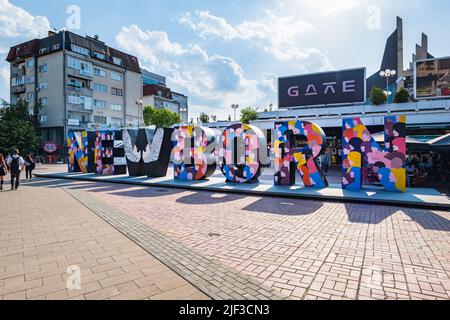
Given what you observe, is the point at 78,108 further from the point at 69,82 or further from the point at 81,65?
the point at 81,65

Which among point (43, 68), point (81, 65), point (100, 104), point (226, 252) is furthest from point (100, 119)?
point (226, 252)

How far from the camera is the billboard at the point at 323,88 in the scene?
106ft

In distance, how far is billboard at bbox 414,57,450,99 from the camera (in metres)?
29.9

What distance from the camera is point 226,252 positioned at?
5.08m

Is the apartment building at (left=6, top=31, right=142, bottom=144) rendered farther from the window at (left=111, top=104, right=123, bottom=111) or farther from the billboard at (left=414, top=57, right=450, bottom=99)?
the billboard at (left=414, top=57, right=450, bottom=99)

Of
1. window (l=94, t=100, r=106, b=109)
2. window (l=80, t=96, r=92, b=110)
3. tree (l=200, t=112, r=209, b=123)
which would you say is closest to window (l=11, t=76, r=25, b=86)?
window (l=80, t=96, r=92, b=110)

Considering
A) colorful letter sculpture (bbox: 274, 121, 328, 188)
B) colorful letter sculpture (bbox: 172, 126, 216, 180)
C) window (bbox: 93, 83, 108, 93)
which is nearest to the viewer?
colorful letter sculpture (bbox: 274, 121, 328, 188)

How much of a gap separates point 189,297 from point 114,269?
1506mm

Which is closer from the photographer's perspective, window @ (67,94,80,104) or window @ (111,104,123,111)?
window @ (67,94,80,104)

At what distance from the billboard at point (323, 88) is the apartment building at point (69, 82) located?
30.3 meters

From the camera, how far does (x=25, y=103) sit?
148 ft

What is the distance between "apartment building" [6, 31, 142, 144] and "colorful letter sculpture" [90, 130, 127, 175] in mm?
30256

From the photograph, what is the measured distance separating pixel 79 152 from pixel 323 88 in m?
27.7

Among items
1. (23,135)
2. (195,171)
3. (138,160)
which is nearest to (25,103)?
(23,135)
